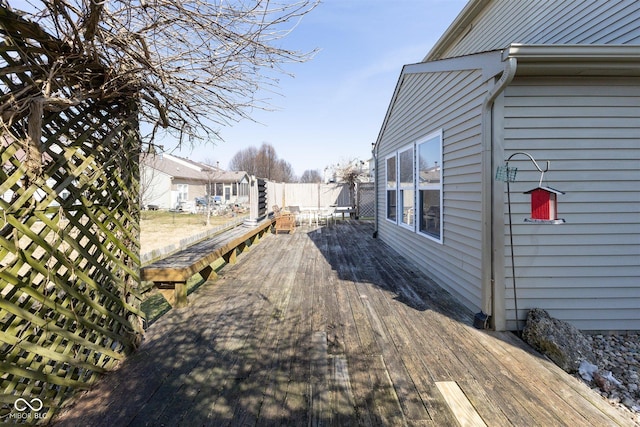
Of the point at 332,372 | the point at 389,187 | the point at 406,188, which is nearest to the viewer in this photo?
the point at 332,372

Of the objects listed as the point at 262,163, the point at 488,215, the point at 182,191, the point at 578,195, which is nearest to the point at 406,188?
the point at 488,215

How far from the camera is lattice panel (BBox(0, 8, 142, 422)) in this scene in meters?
1.50

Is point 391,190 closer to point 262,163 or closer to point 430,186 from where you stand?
point 430,186

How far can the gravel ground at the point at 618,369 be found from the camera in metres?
2.10

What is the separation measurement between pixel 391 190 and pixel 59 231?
615 centimetres

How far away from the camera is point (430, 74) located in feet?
15.1

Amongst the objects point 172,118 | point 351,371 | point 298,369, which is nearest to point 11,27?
point 172,118

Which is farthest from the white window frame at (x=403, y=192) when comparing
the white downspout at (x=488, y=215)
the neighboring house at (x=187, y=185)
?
the neighboring house at (x=187, y=185)

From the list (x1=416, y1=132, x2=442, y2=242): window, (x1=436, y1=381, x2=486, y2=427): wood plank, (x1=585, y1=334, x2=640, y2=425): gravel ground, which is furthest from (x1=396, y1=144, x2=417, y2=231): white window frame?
(x1=436, y1=381, x2=486, y2=427): wood plank

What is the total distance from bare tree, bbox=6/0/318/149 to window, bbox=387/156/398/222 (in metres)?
4.83

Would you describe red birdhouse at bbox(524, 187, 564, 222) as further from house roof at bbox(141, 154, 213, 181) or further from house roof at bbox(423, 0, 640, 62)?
house roof at bbox(141, 154, 213, 181)

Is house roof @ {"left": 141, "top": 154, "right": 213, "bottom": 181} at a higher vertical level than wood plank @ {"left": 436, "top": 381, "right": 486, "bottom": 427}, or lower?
higher

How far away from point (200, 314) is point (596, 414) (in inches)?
126

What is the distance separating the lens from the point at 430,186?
4598mm
